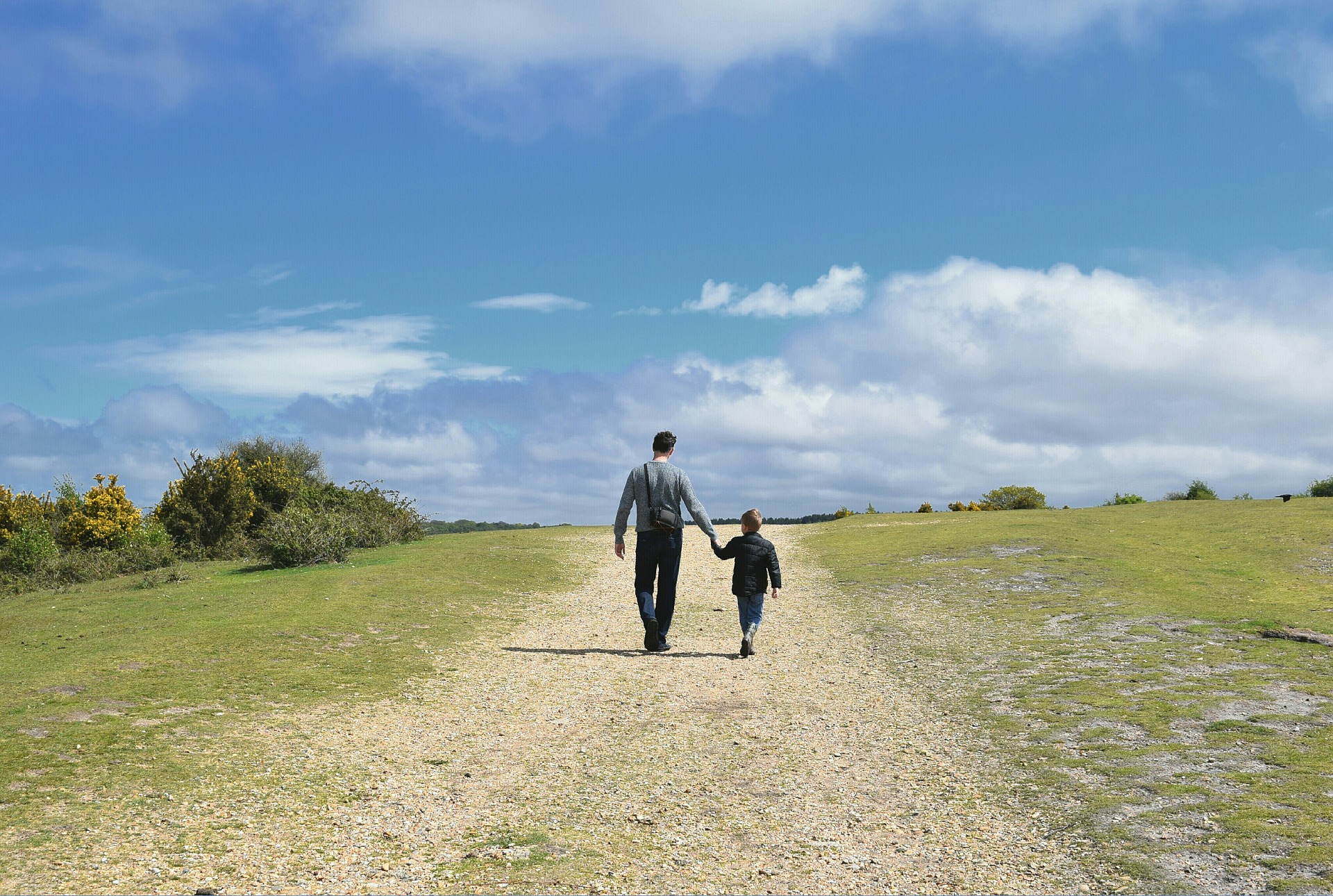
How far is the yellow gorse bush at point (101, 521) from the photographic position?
3300 centimetres

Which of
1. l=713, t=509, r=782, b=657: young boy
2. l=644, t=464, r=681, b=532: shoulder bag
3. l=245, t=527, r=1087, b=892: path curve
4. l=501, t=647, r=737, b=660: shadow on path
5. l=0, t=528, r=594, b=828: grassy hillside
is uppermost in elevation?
l=644, t=464, r=681, b=532: shoulder bag

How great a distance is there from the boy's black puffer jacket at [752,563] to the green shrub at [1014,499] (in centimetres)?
3942

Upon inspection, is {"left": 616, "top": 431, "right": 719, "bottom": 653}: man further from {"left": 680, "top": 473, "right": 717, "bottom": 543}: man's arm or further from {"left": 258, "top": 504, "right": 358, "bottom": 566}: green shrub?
{"left": 258, "top": 504, "right": 358, "bottom": 566}: green shrub

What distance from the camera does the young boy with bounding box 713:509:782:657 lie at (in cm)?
1334

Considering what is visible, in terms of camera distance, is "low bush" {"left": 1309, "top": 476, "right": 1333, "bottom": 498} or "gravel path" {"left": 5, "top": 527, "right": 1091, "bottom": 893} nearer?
"gravel path" {"left": 5, "top": 527, "right": 1091, "bottom": 893}

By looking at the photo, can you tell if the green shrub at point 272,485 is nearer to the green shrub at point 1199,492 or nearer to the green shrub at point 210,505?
the green shrub at point 210,505

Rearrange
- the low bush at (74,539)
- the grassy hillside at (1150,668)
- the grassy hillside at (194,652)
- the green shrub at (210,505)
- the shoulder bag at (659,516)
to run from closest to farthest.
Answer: the grassy hillside at (1150,668), the grassy hillside at (194,652), the shoulder bag at (659,516), the low bush at (74,539), the green shrub at (210,505)

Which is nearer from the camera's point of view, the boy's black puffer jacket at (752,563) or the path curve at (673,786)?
the path curve at (673,786)

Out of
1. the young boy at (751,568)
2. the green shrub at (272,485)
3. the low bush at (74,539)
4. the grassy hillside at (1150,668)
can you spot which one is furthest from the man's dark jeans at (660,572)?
the green shrub at (272,485)

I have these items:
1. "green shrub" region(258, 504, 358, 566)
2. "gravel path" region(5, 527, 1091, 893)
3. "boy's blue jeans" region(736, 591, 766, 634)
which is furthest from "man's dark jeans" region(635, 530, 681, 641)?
"green shrub" region(258, 504, 358, 566)

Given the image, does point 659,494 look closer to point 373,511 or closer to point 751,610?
point 751,610

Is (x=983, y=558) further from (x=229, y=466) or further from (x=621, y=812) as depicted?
(x=229, y=466)

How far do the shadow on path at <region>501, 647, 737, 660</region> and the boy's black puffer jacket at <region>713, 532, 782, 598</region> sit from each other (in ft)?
3.85

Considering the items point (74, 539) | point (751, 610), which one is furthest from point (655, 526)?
point (74, 539)
